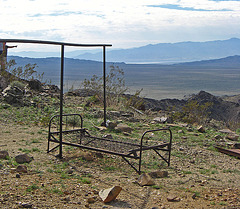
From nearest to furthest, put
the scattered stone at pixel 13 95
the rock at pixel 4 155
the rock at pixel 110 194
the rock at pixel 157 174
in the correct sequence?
1. the rock at pixel 110 194
2. the rock at pixel 157 174
3. the rock at pixel 4 155
4. the scattered stone at pixel 13 95

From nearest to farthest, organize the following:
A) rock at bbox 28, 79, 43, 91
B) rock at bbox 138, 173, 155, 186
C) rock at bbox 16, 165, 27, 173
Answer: rock at bbox 138, 173, 155, 186 → rock at bbox 16, 165, 27, 173 → rock at bbox 28, 79, 43, 91

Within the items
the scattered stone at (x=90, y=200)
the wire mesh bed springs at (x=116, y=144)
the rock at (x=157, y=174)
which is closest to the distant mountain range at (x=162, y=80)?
the wire mesh bed springs at (x=116, y=144)

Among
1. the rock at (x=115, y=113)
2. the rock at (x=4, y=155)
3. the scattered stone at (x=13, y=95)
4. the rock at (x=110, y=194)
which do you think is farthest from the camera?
the rock at (x=115, y=113)

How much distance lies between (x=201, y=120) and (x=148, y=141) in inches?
197

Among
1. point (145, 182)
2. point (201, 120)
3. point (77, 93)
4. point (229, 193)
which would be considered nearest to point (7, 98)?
point (77, 93)

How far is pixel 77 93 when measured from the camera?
16.0 meters

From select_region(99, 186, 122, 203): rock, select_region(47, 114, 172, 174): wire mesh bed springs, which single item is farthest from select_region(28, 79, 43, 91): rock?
select_region(99, 186, 122, 203): rock

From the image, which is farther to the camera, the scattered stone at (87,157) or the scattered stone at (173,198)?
the scattered stone at (87,157)

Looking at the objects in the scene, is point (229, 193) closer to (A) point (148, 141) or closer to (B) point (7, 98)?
(A) point (148, 141)

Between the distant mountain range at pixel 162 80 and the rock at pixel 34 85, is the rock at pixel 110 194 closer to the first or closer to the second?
the distant mountain range at pixel 162 80

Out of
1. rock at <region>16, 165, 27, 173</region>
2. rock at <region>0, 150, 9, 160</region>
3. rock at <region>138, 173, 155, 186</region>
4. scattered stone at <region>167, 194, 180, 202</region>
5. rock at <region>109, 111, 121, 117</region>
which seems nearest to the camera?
scattered stone at <region>167, 194, 180, 202</region>

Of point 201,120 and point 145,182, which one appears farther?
point 201,120

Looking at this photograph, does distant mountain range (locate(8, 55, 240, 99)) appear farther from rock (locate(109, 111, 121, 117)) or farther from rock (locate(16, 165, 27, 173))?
rock (locate(16, 165, 27, 173))

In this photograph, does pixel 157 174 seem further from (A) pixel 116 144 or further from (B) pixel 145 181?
(A) pixel 116 144
